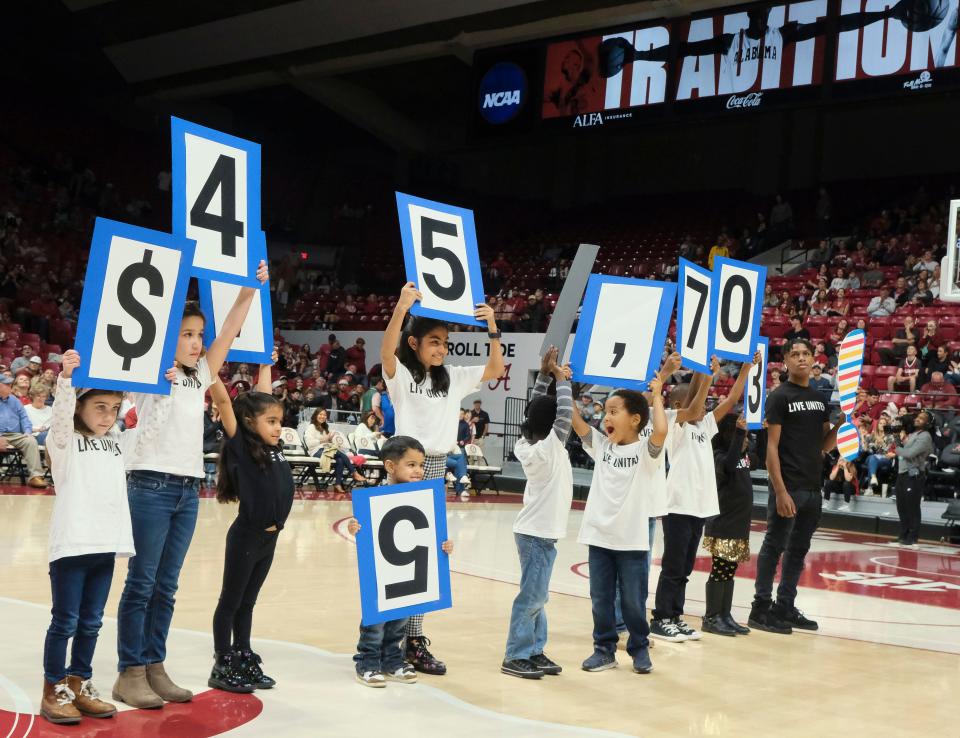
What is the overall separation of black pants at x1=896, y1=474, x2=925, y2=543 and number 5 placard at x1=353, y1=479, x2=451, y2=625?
30.2 feet

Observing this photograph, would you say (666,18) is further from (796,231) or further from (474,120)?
(796,231)

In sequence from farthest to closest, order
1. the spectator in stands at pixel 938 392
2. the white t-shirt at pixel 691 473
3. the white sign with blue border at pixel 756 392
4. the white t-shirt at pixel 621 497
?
the spectator in stands at pixel 938 392, the white sign with blue border at pixel 756 392, the white t-shirt at pixel 691 473, the white t-shirt at pixel 621 497

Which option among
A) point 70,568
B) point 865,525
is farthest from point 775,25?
point 70,568

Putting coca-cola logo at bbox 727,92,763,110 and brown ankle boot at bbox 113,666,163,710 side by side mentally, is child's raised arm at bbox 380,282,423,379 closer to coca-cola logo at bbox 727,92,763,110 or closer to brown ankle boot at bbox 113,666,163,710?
brown ankle boot at bbox 113,666,163,710

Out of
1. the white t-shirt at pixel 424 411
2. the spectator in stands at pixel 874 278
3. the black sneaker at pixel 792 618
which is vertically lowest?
the black sneaker at pixel 792 618

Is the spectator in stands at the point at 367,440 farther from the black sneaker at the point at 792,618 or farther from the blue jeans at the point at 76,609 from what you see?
the blue jeans at the point at 76,609

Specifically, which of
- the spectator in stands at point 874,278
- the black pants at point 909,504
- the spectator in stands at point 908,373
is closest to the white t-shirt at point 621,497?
the black pants at point 909,504

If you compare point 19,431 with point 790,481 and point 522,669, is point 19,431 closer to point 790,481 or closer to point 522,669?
point 790,481

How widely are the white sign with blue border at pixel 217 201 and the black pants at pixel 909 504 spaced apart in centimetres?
1008

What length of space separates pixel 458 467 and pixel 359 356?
22.9ft

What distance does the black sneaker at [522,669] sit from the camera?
17.3 feet

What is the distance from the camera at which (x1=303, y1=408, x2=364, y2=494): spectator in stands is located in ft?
52.5

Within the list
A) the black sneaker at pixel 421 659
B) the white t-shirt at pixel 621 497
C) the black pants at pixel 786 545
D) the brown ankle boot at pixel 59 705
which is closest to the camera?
the brown ankle boot at pixel 59 705

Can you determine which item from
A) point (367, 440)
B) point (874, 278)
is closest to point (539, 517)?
point (367, 440)
